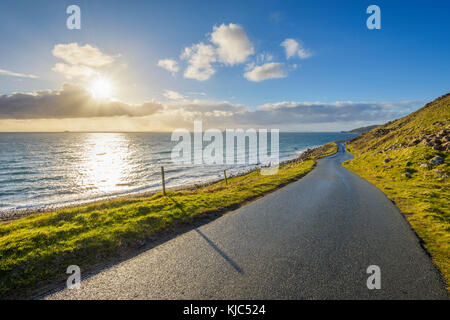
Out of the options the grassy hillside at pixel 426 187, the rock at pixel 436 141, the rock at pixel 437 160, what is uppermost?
the rock at pixel 436 141

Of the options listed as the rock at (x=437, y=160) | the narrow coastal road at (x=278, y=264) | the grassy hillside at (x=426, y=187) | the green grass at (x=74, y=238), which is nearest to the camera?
the narrow coastal road at (x=278, y=264)

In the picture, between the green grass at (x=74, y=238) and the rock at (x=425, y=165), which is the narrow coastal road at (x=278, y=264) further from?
the rock at (x=425, y=165)

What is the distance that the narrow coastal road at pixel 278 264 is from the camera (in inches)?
205

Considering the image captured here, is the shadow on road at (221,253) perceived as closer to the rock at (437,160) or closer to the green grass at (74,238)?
the green grass at (74,238)

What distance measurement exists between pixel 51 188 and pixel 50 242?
3667cm

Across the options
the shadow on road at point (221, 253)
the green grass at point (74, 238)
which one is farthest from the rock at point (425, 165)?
the shadow on road at point (221, 253)

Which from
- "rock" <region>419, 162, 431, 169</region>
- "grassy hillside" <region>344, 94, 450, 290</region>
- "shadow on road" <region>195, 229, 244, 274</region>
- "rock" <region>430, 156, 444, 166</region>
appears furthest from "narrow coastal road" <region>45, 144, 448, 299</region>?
"rock" <region>430, 156, 444, 166</region>

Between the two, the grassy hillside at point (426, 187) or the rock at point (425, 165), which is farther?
the rock at point (425, 165)

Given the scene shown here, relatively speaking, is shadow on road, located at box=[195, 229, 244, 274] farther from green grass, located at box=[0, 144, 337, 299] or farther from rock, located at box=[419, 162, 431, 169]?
rock, located at box=[419, 162, 431, 169]

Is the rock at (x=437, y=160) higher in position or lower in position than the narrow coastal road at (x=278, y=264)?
higher

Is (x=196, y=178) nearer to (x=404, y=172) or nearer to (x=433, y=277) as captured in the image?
(x=404, y=172)

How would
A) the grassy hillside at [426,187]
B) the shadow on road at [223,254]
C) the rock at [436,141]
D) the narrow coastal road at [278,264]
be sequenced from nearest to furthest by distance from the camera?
the narrow coastal road at [278,264] < the shadow on road at [223,254] < the grassy hillside at [426,187] < the rock at [436,141]

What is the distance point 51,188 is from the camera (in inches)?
1353
